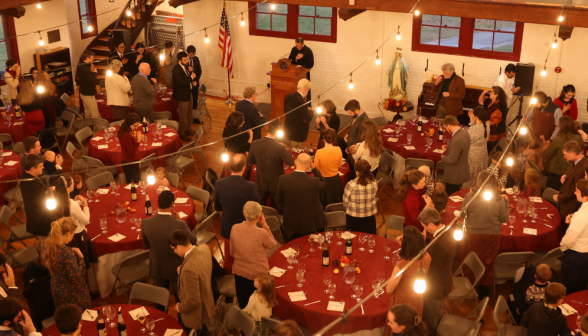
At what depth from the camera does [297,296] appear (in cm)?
546

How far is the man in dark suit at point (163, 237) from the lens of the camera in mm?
5684

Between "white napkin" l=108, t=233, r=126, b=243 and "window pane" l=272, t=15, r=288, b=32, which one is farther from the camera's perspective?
"window pane" l=272, t=15, r=288, b=32

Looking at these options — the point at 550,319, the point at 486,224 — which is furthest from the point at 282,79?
the point at 550,319

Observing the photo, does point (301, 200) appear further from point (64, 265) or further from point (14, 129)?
point (14, 129)

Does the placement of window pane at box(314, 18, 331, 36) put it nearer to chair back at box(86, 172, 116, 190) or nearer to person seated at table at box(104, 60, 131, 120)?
person seated at table at box(104, 60, 131, 120)

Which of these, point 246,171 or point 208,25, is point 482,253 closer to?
point 246,171

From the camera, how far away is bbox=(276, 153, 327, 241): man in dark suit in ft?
21.2

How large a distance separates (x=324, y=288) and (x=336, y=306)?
33cm

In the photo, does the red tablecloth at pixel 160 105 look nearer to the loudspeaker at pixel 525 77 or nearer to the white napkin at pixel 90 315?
the white napkin at pixel 90 315

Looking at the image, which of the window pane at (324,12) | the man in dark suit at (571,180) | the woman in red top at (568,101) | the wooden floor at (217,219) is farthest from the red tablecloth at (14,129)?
the woman in red top at (568,101)

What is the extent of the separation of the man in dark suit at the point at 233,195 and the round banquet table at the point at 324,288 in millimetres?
699

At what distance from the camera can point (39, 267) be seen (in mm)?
5645

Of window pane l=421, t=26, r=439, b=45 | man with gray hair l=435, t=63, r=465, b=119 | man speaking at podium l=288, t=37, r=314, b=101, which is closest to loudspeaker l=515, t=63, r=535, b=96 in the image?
man with gray hair l=435, t=63, r=465, b=119

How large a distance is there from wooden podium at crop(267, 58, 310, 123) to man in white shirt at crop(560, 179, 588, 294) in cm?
703
